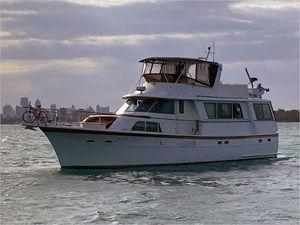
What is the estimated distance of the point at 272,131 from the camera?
94.3ft

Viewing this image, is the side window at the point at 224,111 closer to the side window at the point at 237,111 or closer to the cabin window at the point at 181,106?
the side window at the point at 237,111

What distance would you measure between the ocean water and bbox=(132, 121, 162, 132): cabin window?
5.60ft

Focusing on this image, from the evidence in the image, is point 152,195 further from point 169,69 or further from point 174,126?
point 169,69

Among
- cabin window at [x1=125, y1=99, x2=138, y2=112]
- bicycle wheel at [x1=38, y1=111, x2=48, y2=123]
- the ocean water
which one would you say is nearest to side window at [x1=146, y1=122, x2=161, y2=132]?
cabin window at [x1=125, y1=99, x2=138, y2=112]

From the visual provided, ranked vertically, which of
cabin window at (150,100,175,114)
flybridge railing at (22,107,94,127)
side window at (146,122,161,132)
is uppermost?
cabin window at (150,100,175,114)

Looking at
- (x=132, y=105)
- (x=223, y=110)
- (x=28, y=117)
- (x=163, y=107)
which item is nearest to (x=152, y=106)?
(x=163, y=107)

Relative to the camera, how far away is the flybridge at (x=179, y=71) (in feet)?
83.8

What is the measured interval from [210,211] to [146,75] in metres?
12.2

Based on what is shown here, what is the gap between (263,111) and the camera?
28.7 meters

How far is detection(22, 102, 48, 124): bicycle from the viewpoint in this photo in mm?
21547

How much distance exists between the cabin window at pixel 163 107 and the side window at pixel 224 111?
110 inches

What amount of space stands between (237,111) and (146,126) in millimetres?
5986

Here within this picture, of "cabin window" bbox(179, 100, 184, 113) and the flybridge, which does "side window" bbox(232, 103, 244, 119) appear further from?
"cabin window" bbox(179, 100, 184, 113)

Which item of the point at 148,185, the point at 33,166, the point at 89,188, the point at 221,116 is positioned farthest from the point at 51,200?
the point at 221,116
